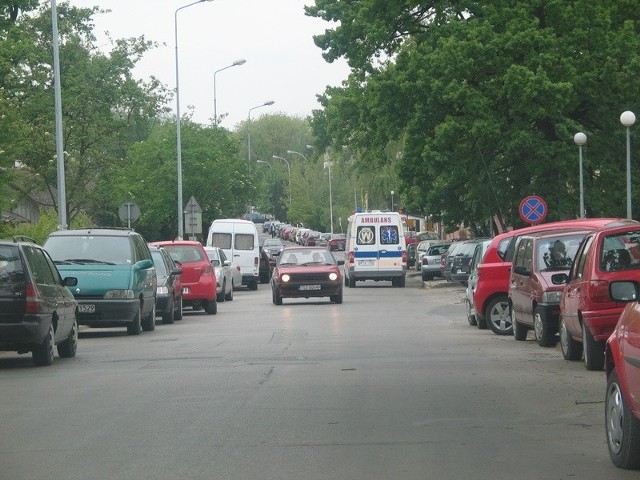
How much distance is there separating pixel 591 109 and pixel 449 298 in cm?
900

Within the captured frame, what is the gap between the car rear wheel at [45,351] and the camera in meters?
17.2

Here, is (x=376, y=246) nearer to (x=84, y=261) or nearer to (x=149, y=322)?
(x=149, y=322)

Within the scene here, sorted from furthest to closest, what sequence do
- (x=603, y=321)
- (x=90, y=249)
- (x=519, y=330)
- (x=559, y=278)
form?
(x=90, y=249)
(x=519, y=330)
(x=559, y=278)
(x=603, y=321)

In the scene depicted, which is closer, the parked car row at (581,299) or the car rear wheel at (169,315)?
the parked car row at (581,299)

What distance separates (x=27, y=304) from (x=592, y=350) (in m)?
6.87

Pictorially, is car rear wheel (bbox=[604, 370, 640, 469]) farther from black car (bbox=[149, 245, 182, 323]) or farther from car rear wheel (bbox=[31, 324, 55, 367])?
black car (bbox=[149, 245, 182, 323])

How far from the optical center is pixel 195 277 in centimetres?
3225

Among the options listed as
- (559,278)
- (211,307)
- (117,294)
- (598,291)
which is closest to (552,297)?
(559,278)

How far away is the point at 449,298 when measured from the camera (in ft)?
135

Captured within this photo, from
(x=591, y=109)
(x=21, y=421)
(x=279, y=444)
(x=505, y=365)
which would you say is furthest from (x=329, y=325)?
(x=591, y=109)

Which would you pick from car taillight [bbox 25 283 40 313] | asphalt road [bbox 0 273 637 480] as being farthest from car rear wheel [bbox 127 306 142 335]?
car taillight [bbox 25 283 40 313]

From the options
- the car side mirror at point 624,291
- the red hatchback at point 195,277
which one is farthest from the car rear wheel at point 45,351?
the red hatchback at point 195,277

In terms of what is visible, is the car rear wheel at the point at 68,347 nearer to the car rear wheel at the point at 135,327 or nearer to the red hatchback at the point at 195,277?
the car rear wheel at the point at 135,327

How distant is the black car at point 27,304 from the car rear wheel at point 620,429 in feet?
31.0
